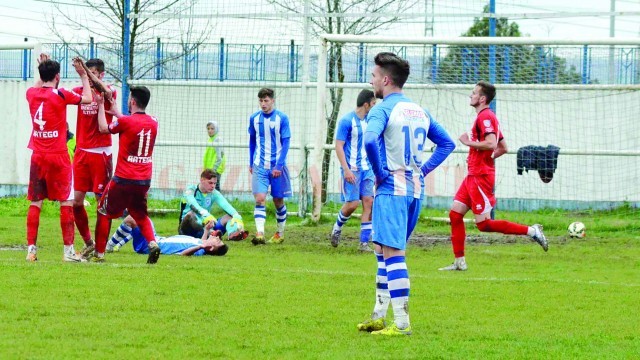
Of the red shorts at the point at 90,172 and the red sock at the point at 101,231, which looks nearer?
the red sock at the point at 101,231

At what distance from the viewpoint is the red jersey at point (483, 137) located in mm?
12359

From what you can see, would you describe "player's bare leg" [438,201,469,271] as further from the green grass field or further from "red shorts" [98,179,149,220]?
"red shorts" [98,179,149,220]

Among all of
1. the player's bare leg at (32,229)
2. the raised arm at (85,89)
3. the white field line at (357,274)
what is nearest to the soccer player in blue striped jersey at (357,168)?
the white field line at (357,274)

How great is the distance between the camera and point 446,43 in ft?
57.4

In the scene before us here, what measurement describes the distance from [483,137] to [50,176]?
16.3 feet

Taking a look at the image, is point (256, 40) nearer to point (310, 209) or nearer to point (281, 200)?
point (310, 209)

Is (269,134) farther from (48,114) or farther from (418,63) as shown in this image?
(418,63)

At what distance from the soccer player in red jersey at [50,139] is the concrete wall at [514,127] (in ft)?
27.3

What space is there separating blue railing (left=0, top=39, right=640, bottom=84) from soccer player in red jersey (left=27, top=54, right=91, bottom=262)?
914 centimetres

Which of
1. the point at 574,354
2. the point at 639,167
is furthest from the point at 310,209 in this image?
the point at 574,354

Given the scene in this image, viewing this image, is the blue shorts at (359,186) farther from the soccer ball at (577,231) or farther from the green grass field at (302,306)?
the soccer ball at (577,231)

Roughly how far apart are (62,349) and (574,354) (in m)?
3.29

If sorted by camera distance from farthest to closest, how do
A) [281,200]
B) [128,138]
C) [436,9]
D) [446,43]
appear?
[436,9], [446,43], [281,200], [128,138]

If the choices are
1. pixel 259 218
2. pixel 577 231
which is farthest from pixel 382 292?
pixel 577 231
